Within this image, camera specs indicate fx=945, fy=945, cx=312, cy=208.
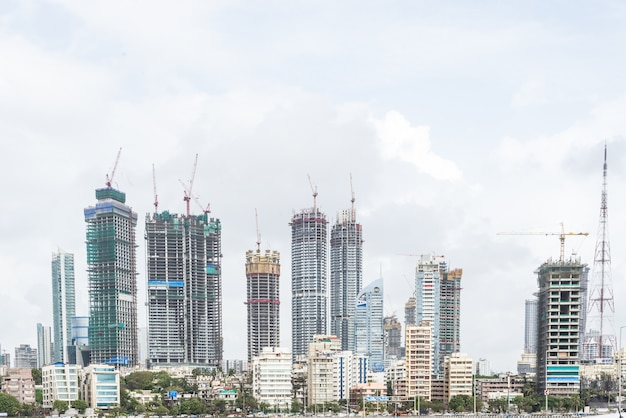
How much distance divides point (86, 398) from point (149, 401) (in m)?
9.34

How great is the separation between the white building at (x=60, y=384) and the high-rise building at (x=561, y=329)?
63613 mm

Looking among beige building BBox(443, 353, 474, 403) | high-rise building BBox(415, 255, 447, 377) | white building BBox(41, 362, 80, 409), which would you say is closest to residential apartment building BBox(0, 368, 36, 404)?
white building BBox(41, 362, 80, 409)

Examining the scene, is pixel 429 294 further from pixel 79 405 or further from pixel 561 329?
pixel 79 405

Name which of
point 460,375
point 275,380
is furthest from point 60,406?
point 460,375

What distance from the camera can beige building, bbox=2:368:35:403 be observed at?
116250mm

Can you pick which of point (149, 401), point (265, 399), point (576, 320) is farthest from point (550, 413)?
point (149, 401)

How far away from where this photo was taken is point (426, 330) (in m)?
146

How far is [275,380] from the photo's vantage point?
129375 mm

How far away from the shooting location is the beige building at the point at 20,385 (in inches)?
4577

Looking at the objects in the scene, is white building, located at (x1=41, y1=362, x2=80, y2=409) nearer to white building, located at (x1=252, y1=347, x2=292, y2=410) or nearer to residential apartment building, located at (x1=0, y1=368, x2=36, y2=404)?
residential apartment building, located at (x1=0, y1=368, x2=36, y2=404)

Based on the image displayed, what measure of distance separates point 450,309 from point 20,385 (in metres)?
97.6

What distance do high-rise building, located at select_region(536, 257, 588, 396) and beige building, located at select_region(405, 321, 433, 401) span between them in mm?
16130

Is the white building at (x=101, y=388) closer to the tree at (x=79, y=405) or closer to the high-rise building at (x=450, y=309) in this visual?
the tree at (x=79, y=405)

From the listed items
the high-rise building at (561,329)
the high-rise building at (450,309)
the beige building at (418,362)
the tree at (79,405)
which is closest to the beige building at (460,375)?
the beige building at (418,362)
